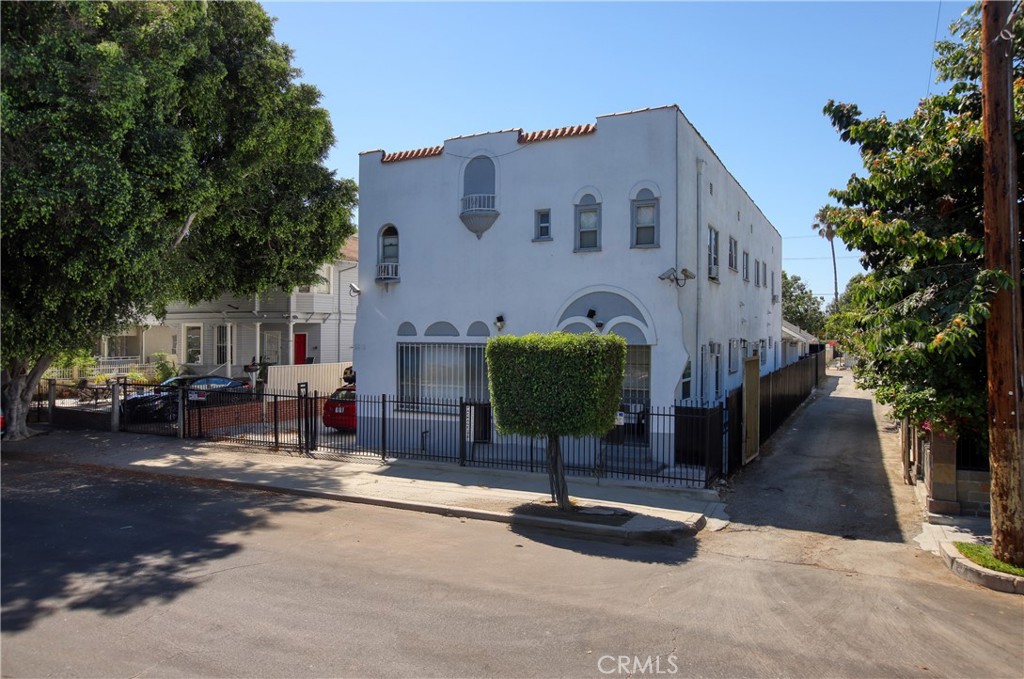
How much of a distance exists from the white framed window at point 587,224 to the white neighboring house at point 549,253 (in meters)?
0.03

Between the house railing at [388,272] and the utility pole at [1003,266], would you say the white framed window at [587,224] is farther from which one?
the utility pole at [1003,266]

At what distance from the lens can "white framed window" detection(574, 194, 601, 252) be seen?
13.4 meters

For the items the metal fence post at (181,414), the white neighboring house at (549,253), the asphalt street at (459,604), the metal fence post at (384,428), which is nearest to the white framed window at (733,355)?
the white neighboring house at (549,253)

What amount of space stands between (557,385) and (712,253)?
315 inches

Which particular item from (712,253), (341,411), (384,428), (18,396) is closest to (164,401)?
(18,396)

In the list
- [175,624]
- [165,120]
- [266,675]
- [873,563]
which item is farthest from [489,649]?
[165,120]

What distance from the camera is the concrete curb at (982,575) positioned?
709cm

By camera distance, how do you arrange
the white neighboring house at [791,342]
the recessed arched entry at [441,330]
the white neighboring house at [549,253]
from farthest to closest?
1. the white neighboring house at [791,342]
2. the recessed arched entry at [441,330]
3. the white neighboring house at [549,253]

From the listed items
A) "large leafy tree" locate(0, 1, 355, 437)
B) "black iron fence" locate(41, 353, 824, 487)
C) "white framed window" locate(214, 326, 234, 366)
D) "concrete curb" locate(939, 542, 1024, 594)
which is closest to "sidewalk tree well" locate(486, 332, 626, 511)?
"black iron fence" locate(41, 353, 824, 487)

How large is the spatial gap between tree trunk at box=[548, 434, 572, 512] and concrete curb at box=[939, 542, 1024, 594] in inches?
195

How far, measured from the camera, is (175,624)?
19.2ft

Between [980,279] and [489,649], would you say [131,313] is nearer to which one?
[489,649]

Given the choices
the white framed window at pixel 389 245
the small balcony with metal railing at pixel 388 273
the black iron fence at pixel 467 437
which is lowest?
the black iron fence at pixel 467 437

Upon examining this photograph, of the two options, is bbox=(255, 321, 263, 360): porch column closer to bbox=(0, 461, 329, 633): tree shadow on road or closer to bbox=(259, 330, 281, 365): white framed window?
bbox=(259, 330, 281, 365): white framed window
